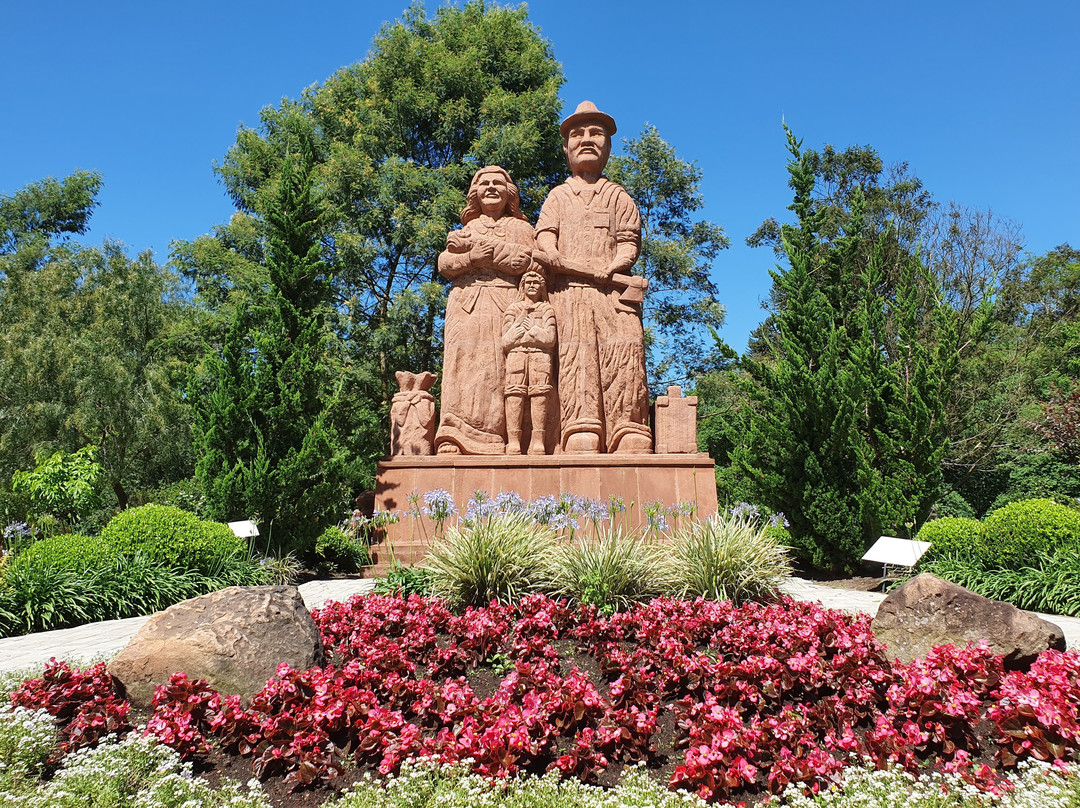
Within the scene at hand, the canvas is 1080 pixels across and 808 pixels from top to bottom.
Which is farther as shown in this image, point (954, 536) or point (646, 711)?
point (954, 536)

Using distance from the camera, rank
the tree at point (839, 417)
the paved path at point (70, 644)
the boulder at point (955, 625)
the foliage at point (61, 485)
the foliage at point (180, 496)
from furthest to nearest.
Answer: the foliage at point (180, 496) < the foliage at point (61, 485) < the tree at point (839, 417) < the paved path at point (70, 644) < the boulder at point (955, 625)

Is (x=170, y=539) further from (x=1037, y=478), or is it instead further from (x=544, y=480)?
(x=1037, y=478)

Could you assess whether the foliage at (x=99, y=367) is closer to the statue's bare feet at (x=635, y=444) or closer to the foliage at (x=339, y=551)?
the foliage at (x=339, y=551)

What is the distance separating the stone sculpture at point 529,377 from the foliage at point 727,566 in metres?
3.70

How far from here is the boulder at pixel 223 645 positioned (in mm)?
3762

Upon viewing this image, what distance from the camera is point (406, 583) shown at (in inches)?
247

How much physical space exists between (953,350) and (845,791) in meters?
9.36

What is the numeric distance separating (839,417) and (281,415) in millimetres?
7789

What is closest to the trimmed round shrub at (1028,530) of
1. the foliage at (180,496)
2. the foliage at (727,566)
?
the foliage at (727,566)

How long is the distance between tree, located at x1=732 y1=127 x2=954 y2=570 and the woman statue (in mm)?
4053

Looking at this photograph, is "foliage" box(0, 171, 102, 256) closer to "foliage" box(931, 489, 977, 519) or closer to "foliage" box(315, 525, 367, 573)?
"foliage" box(315, 525, 367, 573)

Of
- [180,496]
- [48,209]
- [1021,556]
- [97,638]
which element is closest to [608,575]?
[97,638]

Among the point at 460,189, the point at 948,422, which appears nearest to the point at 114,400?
the point at 460,189

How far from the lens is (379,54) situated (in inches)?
738
